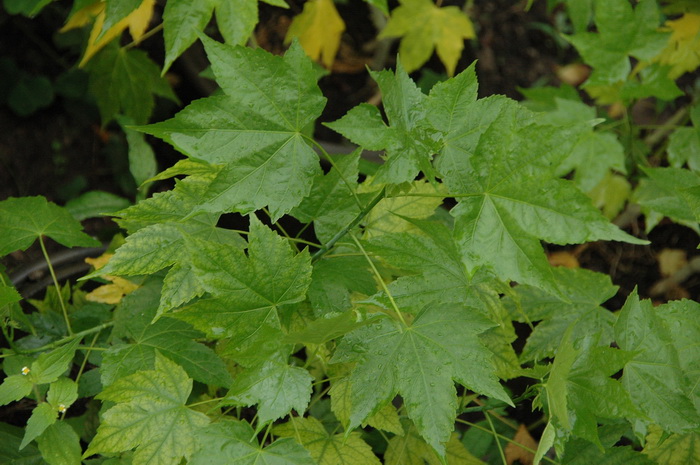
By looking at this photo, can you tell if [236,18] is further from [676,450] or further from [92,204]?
[676,450]

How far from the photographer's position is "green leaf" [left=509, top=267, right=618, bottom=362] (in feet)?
3.89

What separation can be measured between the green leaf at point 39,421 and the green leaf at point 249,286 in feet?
1.09

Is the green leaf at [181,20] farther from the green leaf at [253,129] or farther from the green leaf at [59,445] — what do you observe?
the green leaf at [59,445]

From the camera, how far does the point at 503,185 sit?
2.65ft

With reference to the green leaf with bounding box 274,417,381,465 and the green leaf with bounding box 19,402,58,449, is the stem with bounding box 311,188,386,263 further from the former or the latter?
the green leaf with bounding box 19,402,58,449

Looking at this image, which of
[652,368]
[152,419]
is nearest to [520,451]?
[652,368]

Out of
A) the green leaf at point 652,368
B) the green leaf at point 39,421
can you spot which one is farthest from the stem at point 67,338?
the green leaf at point 652,368

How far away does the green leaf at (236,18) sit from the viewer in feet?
3.78

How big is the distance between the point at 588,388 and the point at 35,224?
3.21ft

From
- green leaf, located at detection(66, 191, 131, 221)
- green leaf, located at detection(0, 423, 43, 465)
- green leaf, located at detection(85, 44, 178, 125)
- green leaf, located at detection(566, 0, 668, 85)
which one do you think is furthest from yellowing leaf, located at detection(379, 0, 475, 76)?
green leaf, located at detection(0, 423, 43, 465)

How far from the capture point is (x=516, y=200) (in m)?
0.81

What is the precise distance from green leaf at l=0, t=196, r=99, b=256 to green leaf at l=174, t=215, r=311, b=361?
17.1 inches

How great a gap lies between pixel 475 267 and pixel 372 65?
164 centimetres

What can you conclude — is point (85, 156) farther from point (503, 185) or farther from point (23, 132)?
point (503, 185)
